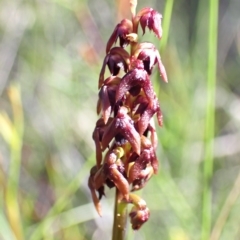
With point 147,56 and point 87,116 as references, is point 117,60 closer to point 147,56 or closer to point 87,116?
point 147,56

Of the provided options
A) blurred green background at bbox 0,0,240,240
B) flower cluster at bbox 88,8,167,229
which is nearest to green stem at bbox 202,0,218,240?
blurred green background at bbox 0,0,240,240

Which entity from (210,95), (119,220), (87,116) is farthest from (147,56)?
(87,116)

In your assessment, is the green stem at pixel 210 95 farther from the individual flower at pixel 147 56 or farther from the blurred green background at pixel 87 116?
the individual flower at pixel 147 56

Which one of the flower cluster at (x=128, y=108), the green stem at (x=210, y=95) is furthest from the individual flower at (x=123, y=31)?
the green stem at (x=210, y=95)

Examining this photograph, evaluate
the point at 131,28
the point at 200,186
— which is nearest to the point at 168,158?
the point at 200,186

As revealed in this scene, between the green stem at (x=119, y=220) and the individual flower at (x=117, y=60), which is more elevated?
the individual flower at (x=117, y=60)

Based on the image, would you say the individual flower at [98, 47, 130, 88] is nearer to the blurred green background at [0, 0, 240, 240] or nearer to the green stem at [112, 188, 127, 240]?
the green stem at [112, 188, 127, 240]
